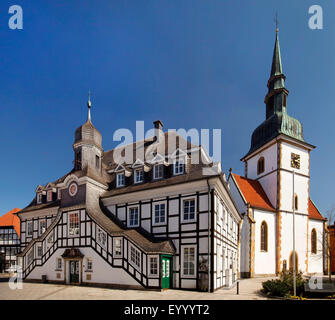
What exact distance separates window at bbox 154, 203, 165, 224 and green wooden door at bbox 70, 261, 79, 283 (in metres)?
6.77

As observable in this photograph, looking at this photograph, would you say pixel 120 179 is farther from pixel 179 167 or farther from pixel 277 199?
pixel 277 199

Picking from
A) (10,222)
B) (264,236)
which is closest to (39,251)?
(10,222)

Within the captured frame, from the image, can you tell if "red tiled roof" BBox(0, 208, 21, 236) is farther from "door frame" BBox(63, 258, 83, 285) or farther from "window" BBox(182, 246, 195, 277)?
"window" BBox(182, 246, 195, 277)

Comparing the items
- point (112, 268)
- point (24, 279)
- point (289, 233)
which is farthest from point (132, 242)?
point (289, 233)

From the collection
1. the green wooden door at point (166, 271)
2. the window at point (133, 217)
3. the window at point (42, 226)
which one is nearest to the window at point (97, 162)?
the window at point (133, 217)

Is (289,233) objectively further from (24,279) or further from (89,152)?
(24,279)

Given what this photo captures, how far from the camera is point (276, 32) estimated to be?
4638cm

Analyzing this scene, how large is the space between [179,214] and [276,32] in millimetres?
39772

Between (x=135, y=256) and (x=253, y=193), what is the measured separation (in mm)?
20609

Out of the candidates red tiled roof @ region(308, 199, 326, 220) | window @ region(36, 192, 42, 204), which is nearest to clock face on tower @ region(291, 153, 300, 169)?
red tiled roof @ region(308, 199, 326, 220)

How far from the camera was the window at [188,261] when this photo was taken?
1766cm

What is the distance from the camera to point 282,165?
3497cm

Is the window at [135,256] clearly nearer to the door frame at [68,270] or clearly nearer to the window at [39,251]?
the door frame at [68,270]

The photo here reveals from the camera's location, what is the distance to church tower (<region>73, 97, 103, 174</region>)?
24938 mm
